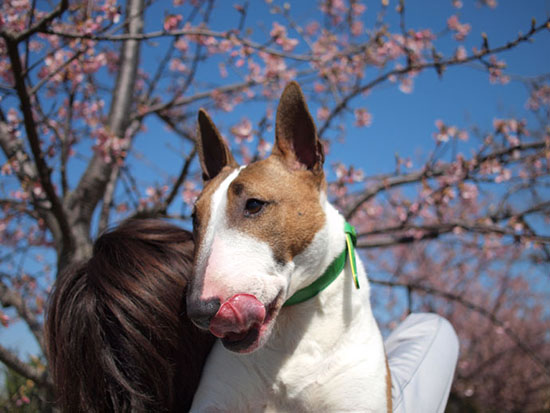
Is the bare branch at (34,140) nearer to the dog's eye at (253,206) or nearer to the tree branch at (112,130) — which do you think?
the tree branch at (112,130)

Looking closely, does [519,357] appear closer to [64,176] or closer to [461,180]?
[461,180]

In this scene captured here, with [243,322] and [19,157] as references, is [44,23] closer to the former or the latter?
[19,157]

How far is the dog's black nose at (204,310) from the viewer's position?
120 centimetres

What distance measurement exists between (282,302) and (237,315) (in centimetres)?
22

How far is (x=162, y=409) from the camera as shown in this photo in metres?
1.65

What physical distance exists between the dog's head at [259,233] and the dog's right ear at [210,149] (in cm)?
2

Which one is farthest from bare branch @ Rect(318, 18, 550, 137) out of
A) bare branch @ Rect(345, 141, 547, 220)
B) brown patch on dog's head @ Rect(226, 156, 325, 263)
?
brown patch on dog's head @ Rect(226, 156, 325, 263)

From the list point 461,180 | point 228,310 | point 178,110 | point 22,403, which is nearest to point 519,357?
point 461,180

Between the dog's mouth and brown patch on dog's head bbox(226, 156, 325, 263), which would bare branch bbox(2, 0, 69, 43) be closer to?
brown patch on dog's head bbox(226, 156, 325, 263)

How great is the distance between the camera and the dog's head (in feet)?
4.06

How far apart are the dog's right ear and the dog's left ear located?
304 mm

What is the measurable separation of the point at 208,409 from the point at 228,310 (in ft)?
1.64

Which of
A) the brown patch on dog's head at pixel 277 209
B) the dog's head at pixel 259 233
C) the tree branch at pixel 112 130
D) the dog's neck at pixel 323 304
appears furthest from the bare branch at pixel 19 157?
the dog's neck at pixel 323 304

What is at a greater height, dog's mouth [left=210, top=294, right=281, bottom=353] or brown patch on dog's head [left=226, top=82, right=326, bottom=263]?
brown patch on dog's head [left=226, top=82, right=326, bottom=263]
